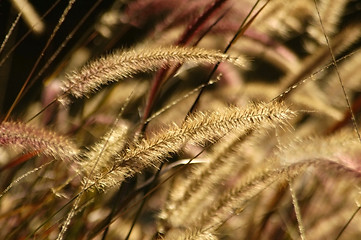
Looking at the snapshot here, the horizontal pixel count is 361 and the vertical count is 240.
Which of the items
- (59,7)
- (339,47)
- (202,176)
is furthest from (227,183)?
(59,7)

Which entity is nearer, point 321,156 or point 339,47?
point 321,156

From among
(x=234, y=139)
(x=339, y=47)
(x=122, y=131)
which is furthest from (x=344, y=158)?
(x=339, y=47)

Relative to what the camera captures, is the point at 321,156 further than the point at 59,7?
No

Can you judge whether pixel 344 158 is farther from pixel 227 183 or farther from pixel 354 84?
pixel 354 84

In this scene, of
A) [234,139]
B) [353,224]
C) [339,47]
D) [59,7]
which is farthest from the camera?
[59,7]

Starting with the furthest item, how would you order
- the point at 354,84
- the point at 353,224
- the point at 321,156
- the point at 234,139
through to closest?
1. the point at 354,84
2. the point at 353,224
3. the point at 234,139
4. the point at 321,156

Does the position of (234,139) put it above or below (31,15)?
below

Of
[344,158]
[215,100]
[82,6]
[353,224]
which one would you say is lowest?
[353,224]

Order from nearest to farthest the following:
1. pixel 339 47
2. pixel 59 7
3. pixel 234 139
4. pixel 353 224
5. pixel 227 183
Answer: pixel 234 139 < pixel 353 224 < pixel 227 183 < pixel 339 47 < pixel 59 7

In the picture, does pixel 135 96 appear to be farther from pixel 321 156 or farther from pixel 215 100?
pixel 321 156
